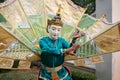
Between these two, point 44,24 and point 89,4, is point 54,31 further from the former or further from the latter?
point 89,4

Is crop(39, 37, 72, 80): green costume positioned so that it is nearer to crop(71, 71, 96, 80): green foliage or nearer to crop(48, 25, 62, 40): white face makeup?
crop(48, 25, 62, 40): white face makeup

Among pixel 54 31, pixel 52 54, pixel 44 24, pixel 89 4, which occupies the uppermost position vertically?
pixel 89 4

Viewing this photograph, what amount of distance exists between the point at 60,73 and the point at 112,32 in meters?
0.91

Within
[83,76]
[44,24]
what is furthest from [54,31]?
[83,76]

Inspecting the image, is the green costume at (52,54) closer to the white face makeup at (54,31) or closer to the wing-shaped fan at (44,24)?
the white face makeup at (54,31)

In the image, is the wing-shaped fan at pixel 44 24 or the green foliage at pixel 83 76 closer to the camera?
the wing-shaped fan at pixel 44 24

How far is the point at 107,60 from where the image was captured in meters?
5.68

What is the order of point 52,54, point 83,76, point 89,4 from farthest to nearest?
1. point 89,4
2. point 83,76
3. point 52,54

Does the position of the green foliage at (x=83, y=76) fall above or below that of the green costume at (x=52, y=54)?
below

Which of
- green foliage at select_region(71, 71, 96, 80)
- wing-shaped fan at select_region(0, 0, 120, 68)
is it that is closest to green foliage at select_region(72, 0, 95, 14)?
green foliage at select_region(71, 71, 96, 80)

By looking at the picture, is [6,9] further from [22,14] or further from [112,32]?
[112,32]

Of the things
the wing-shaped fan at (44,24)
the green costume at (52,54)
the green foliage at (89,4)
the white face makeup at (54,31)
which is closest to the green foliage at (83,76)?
the wing-shaped fan at (44,24)

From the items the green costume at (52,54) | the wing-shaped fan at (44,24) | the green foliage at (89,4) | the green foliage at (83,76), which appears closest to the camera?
the green costume at (52,54)

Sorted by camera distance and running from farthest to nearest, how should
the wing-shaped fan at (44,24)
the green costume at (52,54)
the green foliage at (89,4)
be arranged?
the green foliage at (89,4) → the wing-shaped fan at (44,24) → the green costume at (52,54)
